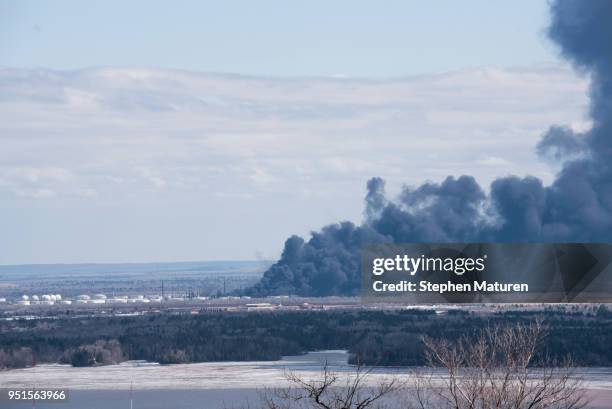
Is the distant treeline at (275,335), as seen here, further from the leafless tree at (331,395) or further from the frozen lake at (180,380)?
the leafless tree at (331,395)

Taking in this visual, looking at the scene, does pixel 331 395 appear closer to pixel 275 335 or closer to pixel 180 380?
pixel 180 380

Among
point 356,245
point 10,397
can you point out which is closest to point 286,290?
point 356,245

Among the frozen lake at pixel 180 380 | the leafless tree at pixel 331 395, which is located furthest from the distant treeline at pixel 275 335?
the leafless tree at pixel 331 395

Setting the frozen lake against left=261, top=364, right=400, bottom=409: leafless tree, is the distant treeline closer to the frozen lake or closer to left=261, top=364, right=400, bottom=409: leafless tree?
the frozen lake

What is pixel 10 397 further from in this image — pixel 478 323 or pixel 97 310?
pixel 97 310

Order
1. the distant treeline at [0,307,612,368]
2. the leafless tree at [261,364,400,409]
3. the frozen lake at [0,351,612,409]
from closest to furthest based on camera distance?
the leafless tree at [261,364,400,409] < the frozen lake at [0,351,612,409] < the distant treeline at [0,307,612,368]

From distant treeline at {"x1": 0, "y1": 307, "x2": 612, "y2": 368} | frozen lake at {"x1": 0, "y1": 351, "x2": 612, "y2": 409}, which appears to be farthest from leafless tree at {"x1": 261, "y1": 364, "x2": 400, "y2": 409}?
distant treeline at {"x1": 0, "y1": 307, "x2": 612, "y2": 368}
